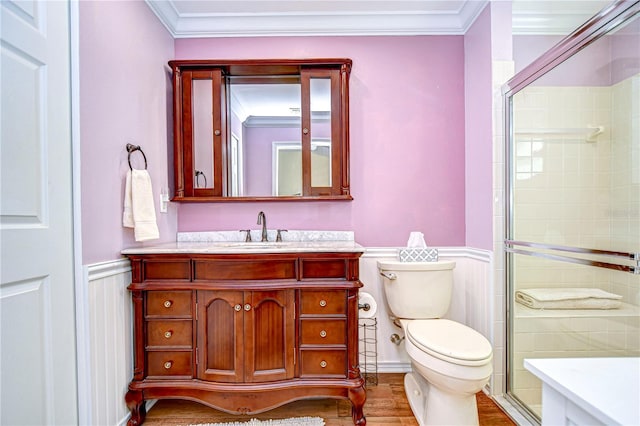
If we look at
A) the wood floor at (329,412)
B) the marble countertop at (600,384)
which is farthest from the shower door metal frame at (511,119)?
the marble countertop at (600,384)

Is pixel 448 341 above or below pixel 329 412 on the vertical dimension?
above

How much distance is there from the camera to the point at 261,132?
6.72 feet

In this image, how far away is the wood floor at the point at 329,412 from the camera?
5.17 feet

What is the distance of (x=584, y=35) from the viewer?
4.21 feet

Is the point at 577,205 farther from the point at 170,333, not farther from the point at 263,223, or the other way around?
the point at 170,333

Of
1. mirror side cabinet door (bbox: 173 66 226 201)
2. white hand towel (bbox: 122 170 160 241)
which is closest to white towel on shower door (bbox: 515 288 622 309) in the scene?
mirror side cabinet door (bbox: 173 66 226 201)

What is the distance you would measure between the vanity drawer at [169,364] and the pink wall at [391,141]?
851 mm

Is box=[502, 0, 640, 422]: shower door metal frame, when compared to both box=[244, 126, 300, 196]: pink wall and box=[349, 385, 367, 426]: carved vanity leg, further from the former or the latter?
box=[244, 126, 300, 196]: pink wall

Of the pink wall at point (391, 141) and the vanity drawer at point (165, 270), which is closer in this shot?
the vanity drawer at point (165, 270)

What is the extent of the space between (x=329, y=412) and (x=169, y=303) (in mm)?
1033

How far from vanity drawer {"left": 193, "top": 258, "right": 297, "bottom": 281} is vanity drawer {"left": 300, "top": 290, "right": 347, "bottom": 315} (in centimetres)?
17

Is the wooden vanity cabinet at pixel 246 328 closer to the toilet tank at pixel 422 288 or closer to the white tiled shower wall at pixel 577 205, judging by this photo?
the toilet tank at pixel 422 288

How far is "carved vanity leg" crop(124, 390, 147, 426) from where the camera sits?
1.48m

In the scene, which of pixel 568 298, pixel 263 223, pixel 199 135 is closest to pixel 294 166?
pixel 263 223
